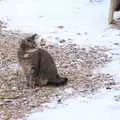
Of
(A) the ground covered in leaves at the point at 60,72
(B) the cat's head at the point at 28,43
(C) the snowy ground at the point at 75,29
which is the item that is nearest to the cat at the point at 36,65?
(B) the cat's head at the point at 28,43

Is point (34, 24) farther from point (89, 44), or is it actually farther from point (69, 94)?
point (69, 94)

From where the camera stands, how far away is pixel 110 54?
6762 mm

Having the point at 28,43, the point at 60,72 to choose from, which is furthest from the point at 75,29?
the point at 28,43

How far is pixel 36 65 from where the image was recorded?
5246 millimetres

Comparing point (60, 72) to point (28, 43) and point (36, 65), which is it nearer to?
point (36, 65)

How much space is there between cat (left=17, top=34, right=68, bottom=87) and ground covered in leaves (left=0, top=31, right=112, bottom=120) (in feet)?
0.34

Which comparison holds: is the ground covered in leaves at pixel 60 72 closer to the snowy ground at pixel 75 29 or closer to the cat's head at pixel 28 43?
the snowy ground at pixel 75 29

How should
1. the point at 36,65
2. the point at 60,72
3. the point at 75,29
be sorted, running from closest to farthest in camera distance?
the point at 36,65 < the point at 60,72 < the point at 75,29

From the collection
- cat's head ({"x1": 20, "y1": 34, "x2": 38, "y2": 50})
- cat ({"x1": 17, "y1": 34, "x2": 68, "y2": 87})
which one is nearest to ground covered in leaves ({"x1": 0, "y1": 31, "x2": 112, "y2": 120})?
cat ({"x1": 17, "y1": 34, "x2": 68, "y2": 87})

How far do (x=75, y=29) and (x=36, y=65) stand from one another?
3239mm

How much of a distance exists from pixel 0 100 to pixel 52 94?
59 cm

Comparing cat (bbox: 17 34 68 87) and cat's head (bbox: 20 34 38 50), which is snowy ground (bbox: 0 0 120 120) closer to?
cat (bbox: 17 34 68 87)

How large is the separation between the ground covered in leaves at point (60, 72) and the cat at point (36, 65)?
102mm

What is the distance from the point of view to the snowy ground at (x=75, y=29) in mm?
4465
